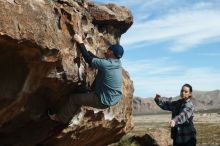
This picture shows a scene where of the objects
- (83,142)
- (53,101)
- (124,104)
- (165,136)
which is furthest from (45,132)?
(165,136)

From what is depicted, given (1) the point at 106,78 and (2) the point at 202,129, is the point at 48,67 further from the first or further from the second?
(2) the point at 202,129

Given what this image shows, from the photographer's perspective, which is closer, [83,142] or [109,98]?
[109,98]

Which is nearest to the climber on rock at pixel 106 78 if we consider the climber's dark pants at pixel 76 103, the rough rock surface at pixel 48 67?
the climber's dark pants at pixel 76 103

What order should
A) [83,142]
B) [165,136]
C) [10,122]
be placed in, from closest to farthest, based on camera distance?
[10,122] → [83,142] → [165,136]

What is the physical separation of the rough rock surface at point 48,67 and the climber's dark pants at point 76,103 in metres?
0.36

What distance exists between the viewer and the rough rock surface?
1245 cm

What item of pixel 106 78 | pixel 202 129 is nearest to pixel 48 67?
pixel 106 78

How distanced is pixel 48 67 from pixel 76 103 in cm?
172

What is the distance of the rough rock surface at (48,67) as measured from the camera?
1245 cm

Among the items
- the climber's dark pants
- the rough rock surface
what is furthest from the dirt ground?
the climber's dark pants

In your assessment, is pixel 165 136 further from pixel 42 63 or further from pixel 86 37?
pixel 42 63

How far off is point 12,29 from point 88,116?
5298mm

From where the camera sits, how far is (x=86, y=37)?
15797mm

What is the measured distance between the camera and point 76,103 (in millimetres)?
14477
